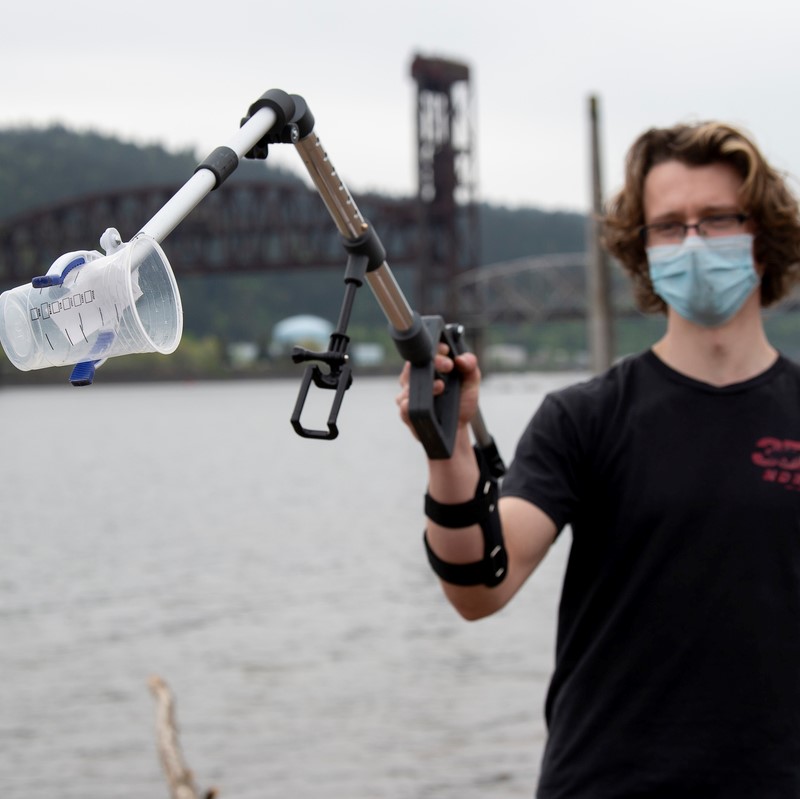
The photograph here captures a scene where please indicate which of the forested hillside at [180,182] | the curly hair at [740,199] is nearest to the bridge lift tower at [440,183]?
the forested hillside at [180,182]

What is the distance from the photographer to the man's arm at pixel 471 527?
7.97ft

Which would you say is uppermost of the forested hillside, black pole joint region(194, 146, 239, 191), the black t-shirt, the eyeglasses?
the forested hillside

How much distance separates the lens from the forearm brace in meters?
2.60

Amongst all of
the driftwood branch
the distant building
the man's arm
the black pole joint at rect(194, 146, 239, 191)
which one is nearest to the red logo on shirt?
the man's arm

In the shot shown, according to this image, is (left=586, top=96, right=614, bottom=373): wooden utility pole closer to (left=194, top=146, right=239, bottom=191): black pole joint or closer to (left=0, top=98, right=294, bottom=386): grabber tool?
(left=194, top=146, right=239, bottom=191): black pole joint

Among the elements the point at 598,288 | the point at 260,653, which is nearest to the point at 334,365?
the point at 260,653

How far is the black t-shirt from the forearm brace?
0.18 m

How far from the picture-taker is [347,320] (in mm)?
1916

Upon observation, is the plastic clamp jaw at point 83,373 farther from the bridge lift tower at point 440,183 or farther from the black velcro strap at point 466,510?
the bridge lift tower at point 440,183

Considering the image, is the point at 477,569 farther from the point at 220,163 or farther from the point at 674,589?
the point at 220,163

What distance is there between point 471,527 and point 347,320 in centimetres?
82

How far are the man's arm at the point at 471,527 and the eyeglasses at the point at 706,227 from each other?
2.44ft

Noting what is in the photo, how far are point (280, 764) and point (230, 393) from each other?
150496mm

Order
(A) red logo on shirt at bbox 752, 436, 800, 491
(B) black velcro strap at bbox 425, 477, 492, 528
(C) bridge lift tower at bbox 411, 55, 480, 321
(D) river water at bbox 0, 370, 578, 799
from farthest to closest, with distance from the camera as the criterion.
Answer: (C) bridge lift tower at bbox 411, 55, 480, 321 < (D) river water at bbox 0, 370, 578, 799 < (A) red logo on shirt at bbox 752, 436, 800, 491 < (B) black velcro strap at bbox 425, 477, 492, 528
